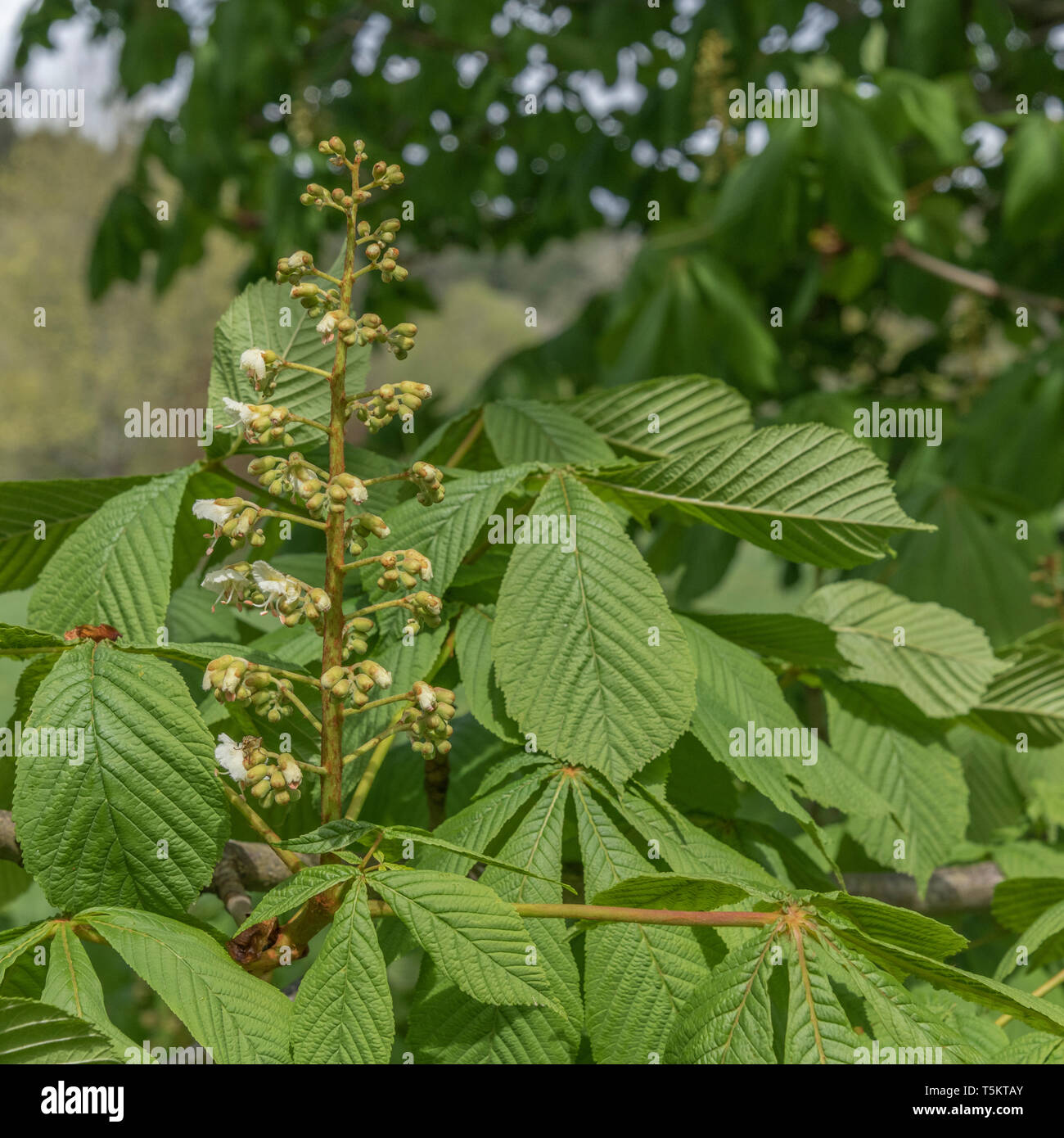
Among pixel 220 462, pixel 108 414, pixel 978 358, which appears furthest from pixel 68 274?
pixel 220 462

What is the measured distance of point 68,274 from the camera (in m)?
16.5

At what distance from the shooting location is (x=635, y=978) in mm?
643

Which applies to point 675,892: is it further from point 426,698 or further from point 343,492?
point 343,492

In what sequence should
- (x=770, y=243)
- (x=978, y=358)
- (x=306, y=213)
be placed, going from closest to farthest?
(x=770, y=243) < (x=978, y=358) < (x=306, y=213)

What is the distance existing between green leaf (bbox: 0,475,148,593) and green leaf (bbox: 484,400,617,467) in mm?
303

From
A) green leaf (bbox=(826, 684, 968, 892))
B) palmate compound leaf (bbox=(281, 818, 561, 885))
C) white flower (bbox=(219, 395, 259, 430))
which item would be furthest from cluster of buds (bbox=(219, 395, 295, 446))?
green leaf (bbox=(826, 684, 968, 892))

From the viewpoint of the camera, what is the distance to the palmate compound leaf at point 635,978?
630 mm

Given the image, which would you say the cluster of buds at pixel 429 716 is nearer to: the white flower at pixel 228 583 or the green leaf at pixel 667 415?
the white flower at pixel 228 583

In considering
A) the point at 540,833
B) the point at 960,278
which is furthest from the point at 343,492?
the point at 960,278

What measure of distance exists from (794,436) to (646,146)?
2754mm

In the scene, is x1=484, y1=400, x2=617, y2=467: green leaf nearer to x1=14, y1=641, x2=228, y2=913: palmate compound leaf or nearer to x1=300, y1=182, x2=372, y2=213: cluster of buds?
x1=300, y1=182, x2=372, y2=213: cluster of buds

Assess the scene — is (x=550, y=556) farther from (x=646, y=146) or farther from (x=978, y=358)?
(x=646, y=146)

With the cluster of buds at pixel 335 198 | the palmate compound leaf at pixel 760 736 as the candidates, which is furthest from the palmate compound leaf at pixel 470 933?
the cluster of buds at pixel 335 198

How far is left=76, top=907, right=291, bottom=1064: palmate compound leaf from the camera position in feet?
1.82
